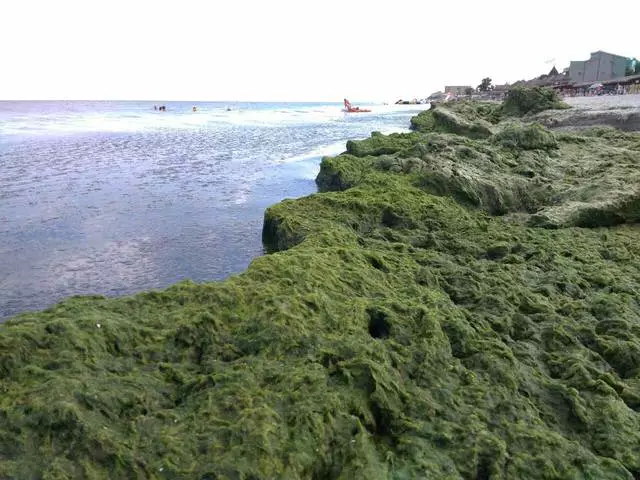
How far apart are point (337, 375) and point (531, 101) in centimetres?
2909

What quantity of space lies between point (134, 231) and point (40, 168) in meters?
10.9

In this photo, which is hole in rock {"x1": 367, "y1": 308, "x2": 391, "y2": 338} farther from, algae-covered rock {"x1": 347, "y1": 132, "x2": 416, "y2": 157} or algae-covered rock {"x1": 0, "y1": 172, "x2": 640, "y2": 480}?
algae-covered rock {"x1": 347, "y1": 132, "x2": 416, "y2": 157}

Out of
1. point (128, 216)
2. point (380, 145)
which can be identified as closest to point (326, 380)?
point (128, 216)

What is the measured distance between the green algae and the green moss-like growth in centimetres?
2446

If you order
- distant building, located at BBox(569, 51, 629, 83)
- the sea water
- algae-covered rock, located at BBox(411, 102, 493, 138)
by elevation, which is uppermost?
distant building, located at BBox(569, 51, 629, 83)

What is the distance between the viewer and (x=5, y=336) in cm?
322

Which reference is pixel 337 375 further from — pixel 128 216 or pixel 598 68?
pixel 598 68

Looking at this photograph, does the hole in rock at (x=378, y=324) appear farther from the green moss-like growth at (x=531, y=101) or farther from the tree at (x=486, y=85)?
the tree at (x=486, y=85)

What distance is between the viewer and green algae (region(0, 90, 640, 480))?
2.76 metres

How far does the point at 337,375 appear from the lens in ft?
11.4

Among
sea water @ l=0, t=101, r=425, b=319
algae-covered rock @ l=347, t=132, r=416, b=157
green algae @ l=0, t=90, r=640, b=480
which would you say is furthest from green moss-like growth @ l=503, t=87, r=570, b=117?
green algae @ l=0, t=90, r=640, b=480

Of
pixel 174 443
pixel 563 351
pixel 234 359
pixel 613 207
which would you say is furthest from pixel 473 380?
pixel 613 207

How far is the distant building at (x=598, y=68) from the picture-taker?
66.9 metres

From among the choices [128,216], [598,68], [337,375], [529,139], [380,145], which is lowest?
[128,216]
